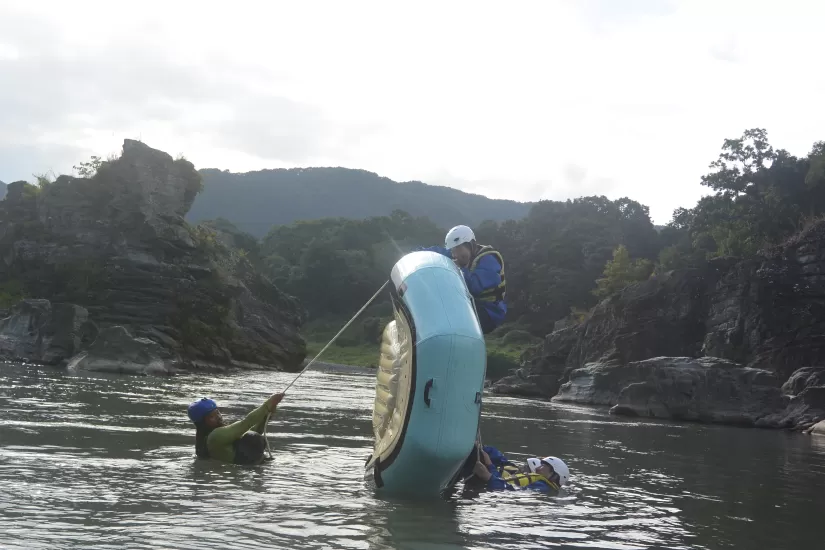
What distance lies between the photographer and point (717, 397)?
32406 mm

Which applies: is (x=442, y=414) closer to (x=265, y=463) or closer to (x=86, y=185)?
(x=265, y=463)

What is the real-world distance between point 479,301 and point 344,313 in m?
95.0

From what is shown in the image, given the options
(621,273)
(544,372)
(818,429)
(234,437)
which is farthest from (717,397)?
(621,273)

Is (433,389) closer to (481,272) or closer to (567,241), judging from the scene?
(481,272)

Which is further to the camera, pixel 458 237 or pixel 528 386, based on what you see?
pixel 528 386

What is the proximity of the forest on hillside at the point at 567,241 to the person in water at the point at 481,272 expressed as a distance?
2144 inches

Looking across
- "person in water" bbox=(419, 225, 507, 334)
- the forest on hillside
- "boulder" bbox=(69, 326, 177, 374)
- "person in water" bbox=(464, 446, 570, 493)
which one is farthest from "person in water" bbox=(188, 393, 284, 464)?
the forest on hillside

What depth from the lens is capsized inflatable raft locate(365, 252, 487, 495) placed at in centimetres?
902

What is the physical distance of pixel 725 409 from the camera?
105 feet

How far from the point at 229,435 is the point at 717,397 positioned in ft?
81.7

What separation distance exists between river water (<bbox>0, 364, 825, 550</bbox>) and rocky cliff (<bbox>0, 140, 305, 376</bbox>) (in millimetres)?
28108

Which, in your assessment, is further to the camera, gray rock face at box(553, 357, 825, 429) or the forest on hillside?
the forest on hillside

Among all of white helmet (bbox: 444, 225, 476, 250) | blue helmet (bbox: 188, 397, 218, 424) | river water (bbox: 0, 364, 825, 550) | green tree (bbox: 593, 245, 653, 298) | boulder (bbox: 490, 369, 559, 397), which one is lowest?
boulder (bbox: 490, 369, 559, 397)

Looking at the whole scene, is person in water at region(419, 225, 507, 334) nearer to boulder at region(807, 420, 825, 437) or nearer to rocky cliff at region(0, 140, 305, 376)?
boulder at region(807, 420, 825, 437)
